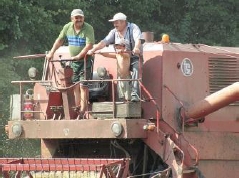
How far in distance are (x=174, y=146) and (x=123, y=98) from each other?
96cm

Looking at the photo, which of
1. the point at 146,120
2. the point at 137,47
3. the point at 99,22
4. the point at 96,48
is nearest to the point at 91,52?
the point at 96,48

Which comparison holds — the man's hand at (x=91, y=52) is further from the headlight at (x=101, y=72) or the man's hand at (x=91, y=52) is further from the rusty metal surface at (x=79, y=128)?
the rusty metal surface at (x=79, y=128)

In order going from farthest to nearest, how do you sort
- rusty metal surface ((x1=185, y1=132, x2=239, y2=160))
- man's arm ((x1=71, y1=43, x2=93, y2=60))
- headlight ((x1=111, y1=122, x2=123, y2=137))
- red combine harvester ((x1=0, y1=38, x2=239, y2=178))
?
rusty metal surface ((x1=185, y1=132, x2=239, y2=160))
man's arm ((x1=71, y1=43, x2=93, y2=60))
red combine harvester ((x1=0, y1=38, x2=239, y2=178))
headlight ((x1=111, y1=122, x2=123, y2=137))

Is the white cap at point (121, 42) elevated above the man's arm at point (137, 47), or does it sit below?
above

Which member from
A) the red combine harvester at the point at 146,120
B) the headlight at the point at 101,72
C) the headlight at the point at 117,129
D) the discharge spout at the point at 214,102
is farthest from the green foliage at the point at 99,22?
the headlight at the point at 117,129

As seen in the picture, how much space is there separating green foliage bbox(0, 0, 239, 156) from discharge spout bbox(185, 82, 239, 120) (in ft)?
19.4

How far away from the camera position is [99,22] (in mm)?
22406

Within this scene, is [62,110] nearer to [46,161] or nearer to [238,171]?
[46,161]

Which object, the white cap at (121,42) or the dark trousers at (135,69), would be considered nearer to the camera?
the dark trousers at (135,69)

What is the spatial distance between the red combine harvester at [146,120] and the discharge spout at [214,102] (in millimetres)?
14

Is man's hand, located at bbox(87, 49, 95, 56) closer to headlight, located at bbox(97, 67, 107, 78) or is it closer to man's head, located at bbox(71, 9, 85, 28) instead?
headlight, located at bbox(97, 67, 107, 78)

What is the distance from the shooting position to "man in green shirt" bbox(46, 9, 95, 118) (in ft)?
38.5

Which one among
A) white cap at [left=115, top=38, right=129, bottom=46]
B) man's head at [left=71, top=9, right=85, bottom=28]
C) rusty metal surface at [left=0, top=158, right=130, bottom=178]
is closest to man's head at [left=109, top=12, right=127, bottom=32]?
white cap at [left=115, top=38, right=129, bottom=46]

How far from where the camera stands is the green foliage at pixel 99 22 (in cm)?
1917
